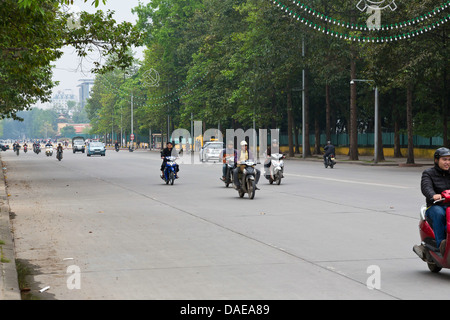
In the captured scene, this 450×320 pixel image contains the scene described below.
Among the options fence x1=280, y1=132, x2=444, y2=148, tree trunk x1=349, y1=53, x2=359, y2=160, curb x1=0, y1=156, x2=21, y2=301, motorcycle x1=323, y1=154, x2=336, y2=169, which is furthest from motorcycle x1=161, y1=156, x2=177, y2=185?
fence x1=280, y1=132, x2=444, y2=148

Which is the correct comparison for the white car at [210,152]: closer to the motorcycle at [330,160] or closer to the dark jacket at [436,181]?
the motorcycle at [330,160]

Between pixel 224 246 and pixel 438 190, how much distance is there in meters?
3.58

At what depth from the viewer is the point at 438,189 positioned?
30.3 ft

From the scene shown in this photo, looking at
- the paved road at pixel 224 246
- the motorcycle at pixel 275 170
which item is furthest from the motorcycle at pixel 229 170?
the paved road at pixel 224 246

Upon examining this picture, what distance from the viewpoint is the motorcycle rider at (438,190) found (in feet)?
28.6

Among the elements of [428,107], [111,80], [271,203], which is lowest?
[271,203]

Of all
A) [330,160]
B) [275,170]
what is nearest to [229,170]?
[275,170]

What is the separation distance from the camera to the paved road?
8070 millimetres

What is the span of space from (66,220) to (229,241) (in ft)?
15.9

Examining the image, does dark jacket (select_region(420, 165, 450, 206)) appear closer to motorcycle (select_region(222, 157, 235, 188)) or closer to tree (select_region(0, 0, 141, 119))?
tree (select_region(0, 0, 141, 119))

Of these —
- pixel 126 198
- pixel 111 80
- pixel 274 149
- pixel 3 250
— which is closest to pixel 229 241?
pixel 3 250

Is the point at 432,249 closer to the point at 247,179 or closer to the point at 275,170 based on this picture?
the point at 247,179
